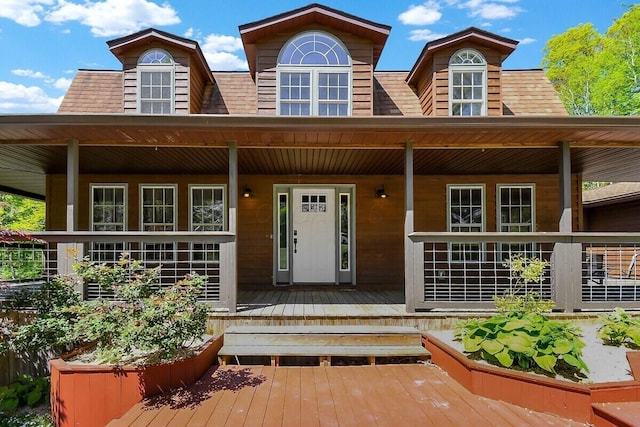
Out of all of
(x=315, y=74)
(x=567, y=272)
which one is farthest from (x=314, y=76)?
(x=567, y=272)

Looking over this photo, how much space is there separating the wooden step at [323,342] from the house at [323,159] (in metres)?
0.51

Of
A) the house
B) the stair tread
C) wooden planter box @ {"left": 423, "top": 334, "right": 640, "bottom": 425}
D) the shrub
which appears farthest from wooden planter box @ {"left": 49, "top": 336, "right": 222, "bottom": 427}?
wooden planter box @ {"left": 423, "top": 334, "right": 640, "bottom": 425}

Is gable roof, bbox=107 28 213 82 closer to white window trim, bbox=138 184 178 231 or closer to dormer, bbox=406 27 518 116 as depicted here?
white window trim, bbox=138 184 178 231

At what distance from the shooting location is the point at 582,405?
121 inches

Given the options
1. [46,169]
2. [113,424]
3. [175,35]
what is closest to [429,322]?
[113,424]

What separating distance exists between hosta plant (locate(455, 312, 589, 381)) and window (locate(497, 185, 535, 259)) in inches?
162

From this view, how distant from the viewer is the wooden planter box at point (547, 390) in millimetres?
3068

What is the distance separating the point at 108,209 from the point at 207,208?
1904 mm

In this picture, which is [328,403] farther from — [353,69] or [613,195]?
[613,195]

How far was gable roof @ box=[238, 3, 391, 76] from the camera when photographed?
657 centimetres

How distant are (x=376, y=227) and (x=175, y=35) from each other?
5057 millimetres

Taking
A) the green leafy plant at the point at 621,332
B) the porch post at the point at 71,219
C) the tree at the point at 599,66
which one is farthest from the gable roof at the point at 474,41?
the tree at the point at 599,66

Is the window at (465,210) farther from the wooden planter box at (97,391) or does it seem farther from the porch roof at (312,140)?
the wooden planter box at (97,391)

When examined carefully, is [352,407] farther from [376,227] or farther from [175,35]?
[175,35]
